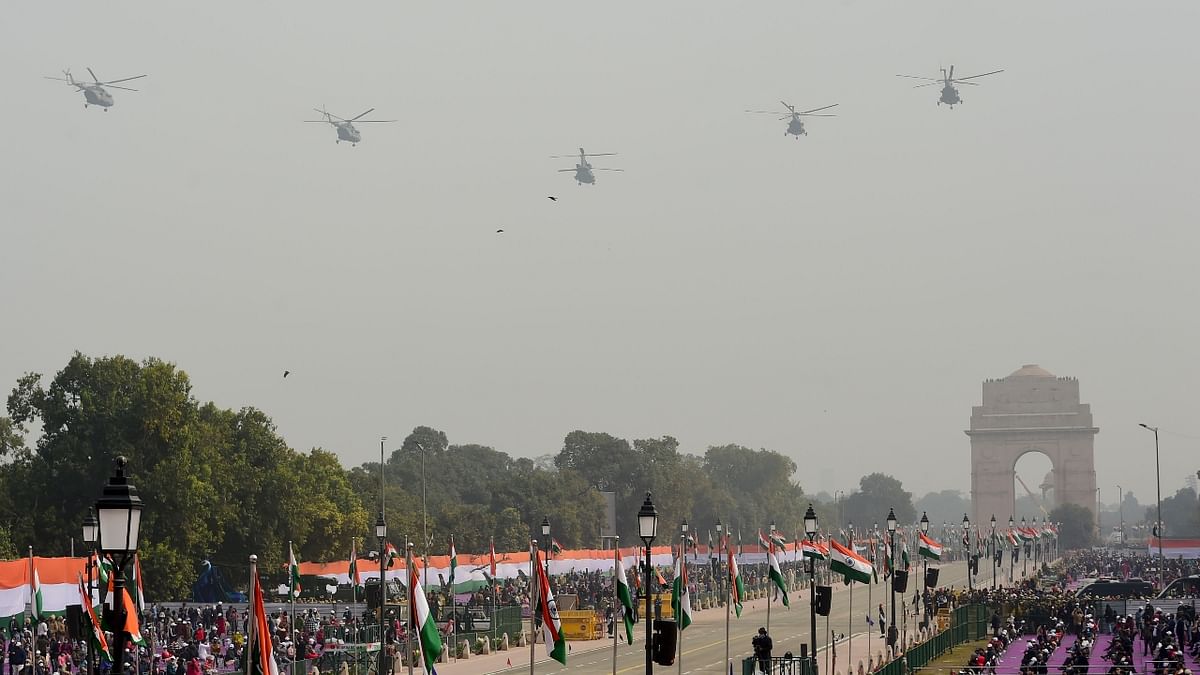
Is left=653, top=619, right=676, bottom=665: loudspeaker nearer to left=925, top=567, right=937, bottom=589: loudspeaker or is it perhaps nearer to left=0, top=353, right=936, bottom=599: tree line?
left=925, top=567, right=937, bottom=589: loudspeaker

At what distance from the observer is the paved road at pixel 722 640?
60.4 metres

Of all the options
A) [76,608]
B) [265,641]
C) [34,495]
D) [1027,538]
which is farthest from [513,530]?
[265,641]

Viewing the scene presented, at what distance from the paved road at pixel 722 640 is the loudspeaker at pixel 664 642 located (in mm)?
28956

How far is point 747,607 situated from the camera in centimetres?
10506

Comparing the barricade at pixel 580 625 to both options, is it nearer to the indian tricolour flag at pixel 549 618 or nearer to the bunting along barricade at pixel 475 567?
the bunting along barricade at pixel 475 567

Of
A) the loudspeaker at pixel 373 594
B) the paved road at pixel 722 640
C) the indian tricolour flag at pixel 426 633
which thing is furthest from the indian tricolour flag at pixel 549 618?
the loudspeaker at pixel 373 594

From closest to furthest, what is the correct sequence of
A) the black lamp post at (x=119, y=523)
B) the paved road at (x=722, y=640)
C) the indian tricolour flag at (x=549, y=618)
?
1. the black lamp post at (x=119, y=523)
2. the indian tricolour flag at (x=549, y=618)
3. the paved road at (x=722, y=640)

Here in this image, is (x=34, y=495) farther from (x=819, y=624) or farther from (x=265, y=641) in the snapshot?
(x=265, y=641)

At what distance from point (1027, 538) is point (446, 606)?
2690 inches

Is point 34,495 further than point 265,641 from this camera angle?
Yes

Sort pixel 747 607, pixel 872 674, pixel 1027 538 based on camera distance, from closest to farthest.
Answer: pixel 872 674 < pixel 747 607 < pixel 1027 538

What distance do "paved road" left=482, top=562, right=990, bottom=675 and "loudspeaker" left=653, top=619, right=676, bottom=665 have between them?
28956mm

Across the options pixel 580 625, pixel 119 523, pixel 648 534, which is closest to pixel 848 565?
pixel 648 534

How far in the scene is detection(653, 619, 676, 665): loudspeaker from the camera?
27.8 meters
